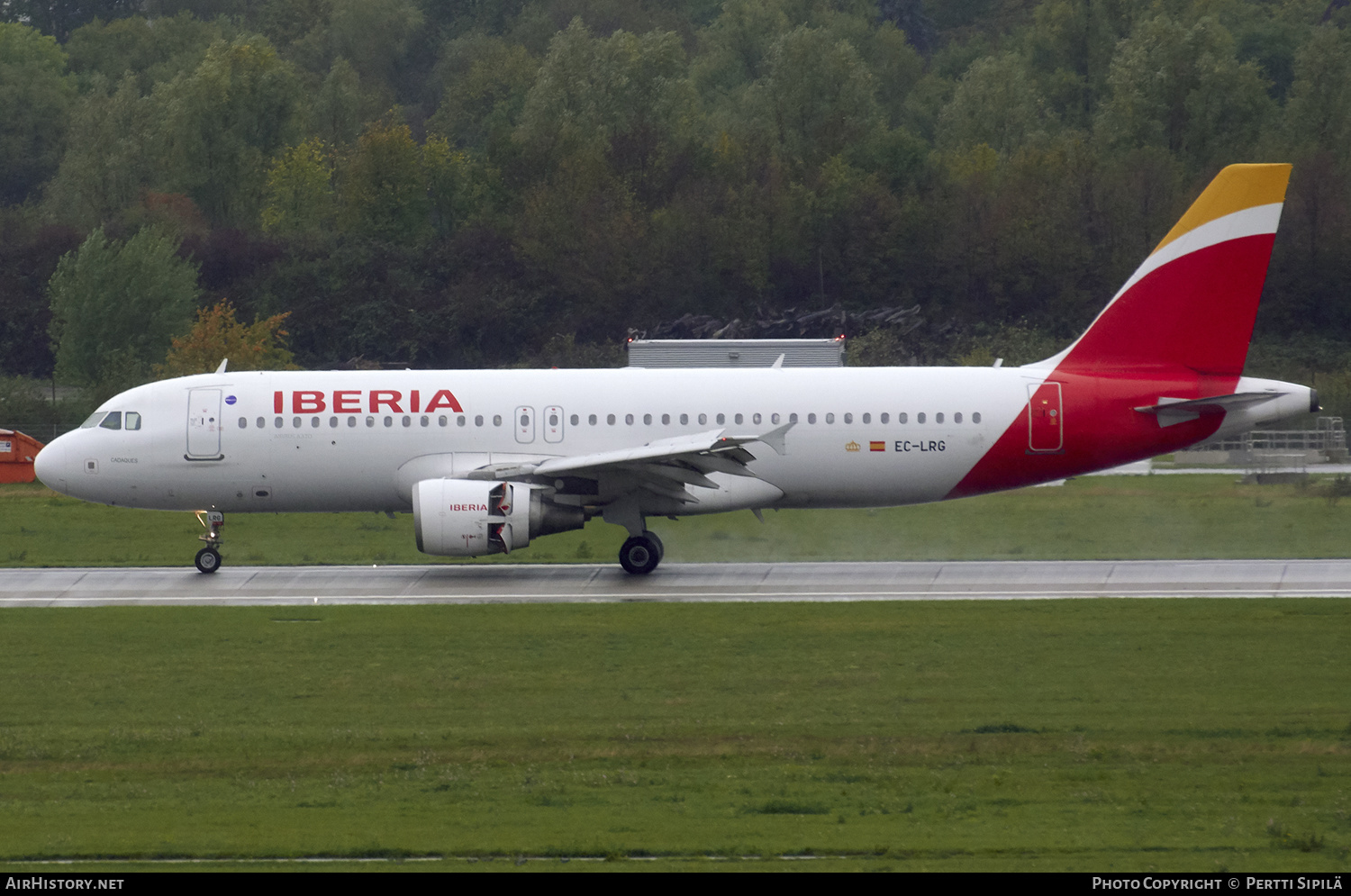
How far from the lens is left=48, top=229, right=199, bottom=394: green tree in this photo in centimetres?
6253

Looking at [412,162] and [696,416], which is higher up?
[412,162]

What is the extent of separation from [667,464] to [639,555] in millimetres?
1879

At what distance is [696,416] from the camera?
2819 centimetres

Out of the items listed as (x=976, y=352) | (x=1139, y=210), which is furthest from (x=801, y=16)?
(x=976, y=352)

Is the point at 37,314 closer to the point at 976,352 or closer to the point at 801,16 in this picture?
the point at 976,352

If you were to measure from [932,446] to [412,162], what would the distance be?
5905 centimetres

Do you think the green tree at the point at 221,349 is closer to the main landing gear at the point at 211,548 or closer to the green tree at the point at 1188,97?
the main landing gear at the point at 211,548

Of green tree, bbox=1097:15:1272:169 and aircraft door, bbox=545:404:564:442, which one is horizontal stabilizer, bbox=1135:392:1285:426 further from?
green tree, bbox=1097:15:1272:169

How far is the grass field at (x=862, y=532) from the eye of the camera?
1218 inches

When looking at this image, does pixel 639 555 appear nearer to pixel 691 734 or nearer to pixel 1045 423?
pixel 1045 423

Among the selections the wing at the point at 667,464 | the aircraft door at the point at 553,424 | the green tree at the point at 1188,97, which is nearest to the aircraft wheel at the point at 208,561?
the wing at the point at 667,464

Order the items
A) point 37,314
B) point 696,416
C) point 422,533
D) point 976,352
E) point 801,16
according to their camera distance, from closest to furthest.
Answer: point 422,533 → point 696,416 → point 976,352 → point 37,314 → point 801,16

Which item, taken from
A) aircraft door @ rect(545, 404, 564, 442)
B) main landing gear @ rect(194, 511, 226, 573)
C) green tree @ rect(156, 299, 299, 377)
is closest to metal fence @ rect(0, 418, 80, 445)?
green tree @ rect(156, 299, 299, 377)

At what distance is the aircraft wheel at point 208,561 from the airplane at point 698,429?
0.03 meters
